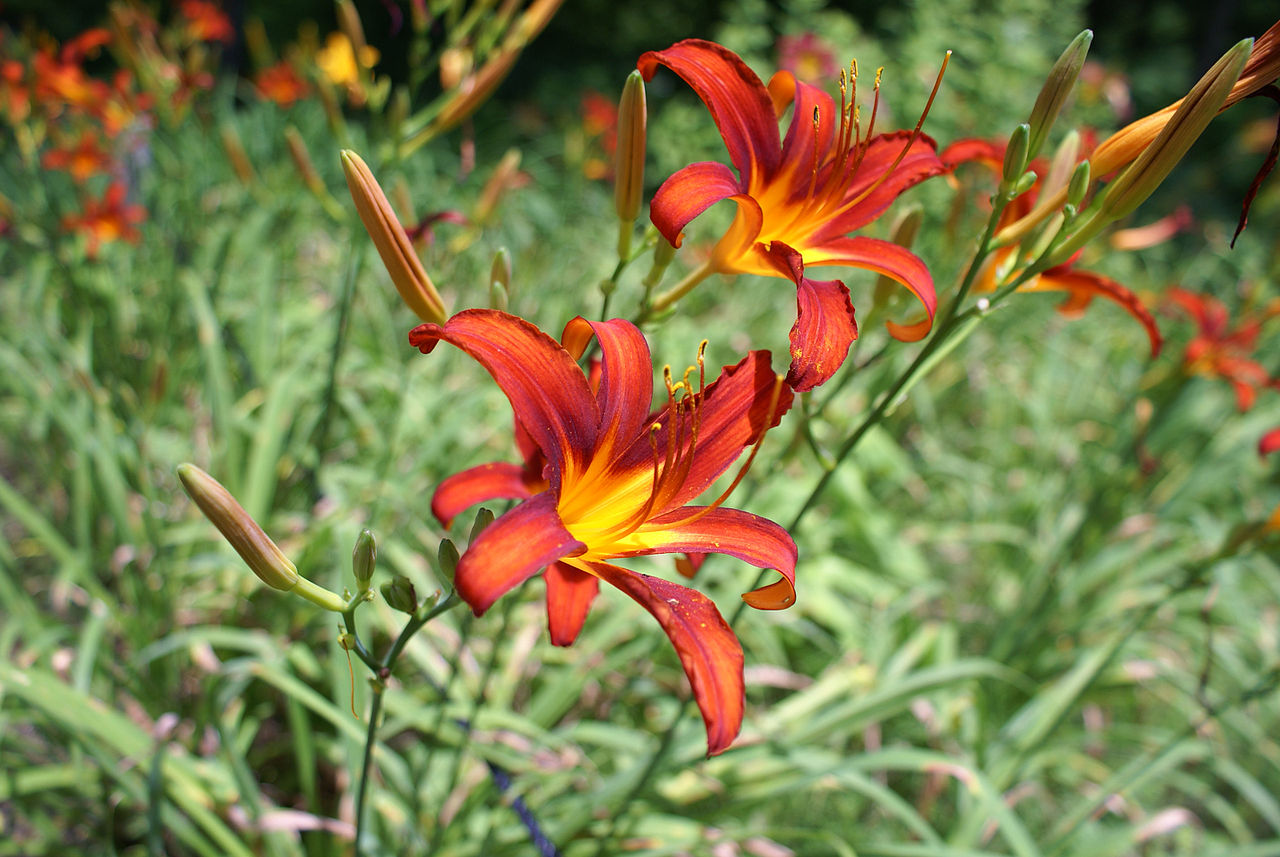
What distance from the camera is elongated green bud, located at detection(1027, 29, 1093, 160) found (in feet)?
2.41

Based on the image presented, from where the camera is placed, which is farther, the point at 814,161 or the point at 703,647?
the point at 814,161

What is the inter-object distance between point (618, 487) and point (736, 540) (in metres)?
→ 0.14

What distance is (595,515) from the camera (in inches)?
28.9

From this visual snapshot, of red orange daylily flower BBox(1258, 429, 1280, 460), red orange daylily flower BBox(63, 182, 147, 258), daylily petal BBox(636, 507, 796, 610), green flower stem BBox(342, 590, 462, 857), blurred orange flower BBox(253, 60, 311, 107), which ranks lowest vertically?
red orange daylily flower BBox(63, 182, 147, 258)

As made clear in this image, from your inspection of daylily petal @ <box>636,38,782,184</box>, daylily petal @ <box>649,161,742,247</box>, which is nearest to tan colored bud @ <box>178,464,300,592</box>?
daylily petal @ <box>649,161,742,247</box>

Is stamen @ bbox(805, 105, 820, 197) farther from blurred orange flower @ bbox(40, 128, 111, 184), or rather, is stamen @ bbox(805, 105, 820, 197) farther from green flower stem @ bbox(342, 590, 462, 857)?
blurred orange flower @ bbox(40, 128, 111, 184)

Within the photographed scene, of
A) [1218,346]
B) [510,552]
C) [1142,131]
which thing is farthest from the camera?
[1218,346]

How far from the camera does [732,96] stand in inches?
29.6

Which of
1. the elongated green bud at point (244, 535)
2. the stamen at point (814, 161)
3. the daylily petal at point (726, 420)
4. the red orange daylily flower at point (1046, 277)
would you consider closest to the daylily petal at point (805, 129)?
the stamen at point (814, 161)

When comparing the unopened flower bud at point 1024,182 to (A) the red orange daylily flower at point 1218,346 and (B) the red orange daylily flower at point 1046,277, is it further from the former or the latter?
(A) the red orange daylily flower at point 1218,346

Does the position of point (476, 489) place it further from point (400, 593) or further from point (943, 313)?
point (943, 313)

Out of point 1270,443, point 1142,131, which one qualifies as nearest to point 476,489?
point 1142,131

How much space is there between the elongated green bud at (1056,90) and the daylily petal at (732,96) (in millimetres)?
264

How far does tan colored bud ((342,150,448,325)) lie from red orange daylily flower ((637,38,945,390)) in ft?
0.82
